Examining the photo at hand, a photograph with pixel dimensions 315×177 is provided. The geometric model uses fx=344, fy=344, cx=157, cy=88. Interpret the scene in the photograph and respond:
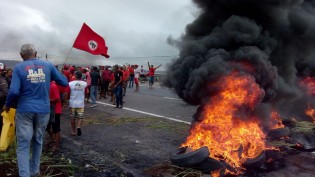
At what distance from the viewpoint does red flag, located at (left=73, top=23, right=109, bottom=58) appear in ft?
35.8

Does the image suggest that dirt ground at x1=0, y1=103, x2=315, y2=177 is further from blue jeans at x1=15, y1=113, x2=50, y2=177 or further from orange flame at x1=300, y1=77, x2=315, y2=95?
orange flame at x1=300, y1=77, x2=315, y2=95

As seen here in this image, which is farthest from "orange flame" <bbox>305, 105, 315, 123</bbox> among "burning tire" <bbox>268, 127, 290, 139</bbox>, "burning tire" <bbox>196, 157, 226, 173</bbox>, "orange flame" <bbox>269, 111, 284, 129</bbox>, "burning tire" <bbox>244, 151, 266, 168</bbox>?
"burning tire" <bbox>196, 157, 226, 173</bbox>

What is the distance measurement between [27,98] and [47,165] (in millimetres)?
1597

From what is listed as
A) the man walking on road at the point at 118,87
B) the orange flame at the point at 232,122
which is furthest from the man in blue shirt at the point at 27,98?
the man walking on road at the point at 118,87

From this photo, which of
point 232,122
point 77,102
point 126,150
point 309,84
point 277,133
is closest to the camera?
point 232,122

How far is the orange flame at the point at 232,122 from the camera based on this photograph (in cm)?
666

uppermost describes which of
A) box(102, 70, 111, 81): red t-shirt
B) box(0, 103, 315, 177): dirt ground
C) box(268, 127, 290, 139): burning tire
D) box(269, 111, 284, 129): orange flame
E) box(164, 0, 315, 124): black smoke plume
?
box(164, 0, 315, 124): black smoke plume

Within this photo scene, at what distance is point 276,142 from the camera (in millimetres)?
7871

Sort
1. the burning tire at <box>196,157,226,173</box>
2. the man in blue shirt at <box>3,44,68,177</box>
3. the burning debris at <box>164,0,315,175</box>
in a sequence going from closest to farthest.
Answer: the man in blue shirt at <box>3,44,68,177</box> → the burning tire at <box>196,157,226,173</box> → the burning debris at <box>164,0,315,175</box>

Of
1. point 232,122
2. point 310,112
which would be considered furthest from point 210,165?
point 310,112

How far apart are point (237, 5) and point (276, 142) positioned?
3.36 metres

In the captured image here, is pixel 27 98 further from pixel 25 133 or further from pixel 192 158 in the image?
pixel 192 158

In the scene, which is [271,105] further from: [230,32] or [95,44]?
[95,44]

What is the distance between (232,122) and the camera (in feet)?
23.3
